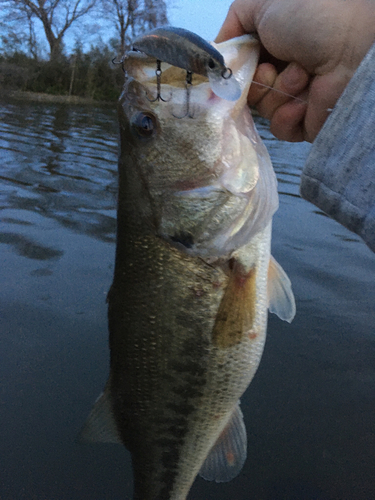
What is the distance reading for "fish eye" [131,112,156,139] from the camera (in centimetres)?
133

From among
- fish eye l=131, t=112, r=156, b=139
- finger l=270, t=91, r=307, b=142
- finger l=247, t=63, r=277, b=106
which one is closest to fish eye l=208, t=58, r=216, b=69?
fish eye l=131, t=112, r=156, b=139

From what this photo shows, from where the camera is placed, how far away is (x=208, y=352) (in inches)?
57.7

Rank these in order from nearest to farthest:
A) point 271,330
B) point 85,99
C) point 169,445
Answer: point 169,445 < point 271,330 < point 85,99

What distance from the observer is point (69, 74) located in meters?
26.9

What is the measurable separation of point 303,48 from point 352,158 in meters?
0.56

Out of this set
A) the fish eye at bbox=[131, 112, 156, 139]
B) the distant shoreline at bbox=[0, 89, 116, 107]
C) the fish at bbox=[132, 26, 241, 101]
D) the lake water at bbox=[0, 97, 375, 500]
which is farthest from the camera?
the distant shoreline at bbox=[0, 89, 116, 107]

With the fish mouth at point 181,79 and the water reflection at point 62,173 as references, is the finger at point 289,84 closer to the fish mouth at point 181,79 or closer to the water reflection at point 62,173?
the fish mouth at point 181,79

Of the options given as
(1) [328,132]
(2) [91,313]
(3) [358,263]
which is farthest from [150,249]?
(3) [358,263]

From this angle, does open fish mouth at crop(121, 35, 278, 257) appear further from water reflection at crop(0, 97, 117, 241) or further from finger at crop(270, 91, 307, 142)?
water reflection at crop(0, 97, 117, 241)

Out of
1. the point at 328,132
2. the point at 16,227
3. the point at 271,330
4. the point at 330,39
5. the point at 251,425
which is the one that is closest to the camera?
the point at 328,132

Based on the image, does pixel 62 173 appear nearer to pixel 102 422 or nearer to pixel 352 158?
pixel 102 422

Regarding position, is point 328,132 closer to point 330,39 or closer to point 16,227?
point 330,39

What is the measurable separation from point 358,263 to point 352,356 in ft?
5.67

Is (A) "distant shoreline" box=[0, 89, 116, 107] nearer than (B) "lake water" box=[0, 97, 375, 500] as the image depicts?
No
